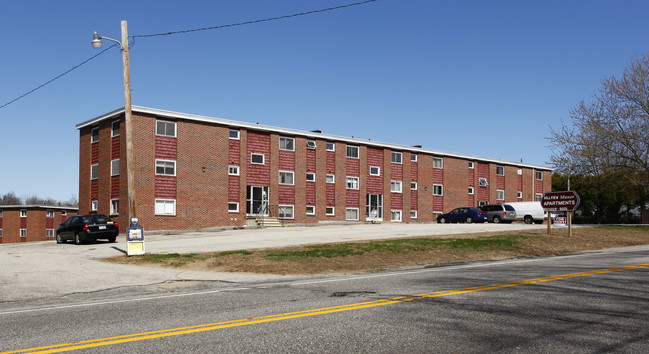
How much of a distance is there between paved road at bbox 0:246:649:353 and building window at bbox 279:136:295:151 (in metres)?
34.3

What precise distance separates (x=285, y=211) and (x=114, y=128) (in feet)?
48.9

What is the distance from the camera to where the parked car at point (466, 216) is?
47.2 m

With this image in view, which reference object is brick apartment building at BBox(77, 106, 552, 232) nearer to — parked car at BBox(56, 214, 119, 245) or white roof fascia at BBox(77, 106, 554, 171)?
white roof fascia at BBox(77, 106, 554, 171)

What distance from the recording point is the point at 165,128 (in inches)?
1540

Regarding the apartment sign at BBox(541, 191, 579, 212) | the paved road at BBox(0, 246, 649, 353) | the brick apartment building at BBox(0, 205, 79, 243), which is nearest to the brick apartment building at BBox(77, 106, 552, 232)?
the apartment sign at BBox(541, 191, 579, 212)

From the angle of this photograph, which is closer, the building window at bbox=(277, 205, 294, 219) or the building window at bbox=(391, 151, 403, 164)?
the building window at bbox=(277, 205, 294, 219)

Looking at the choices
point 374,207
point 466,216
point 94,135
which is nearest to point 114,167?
point 94,135

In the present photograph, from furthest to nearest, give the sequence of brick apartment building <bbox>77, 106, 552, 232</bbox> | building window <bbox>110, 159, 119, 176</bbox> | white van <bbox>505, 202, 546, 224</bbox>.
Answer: white van <bbox>505, 202, 546, 224</bbox>
building window <bbox>110, 159, 119, 176</bbox>
brick apartment building <bbox>77, 106, 552, 232</bbox>

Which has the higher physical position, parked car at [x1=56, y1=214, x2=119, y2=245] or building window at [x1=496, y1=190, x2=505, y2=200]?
building window at [x1=496, y1=190, x2=505, y2=200]

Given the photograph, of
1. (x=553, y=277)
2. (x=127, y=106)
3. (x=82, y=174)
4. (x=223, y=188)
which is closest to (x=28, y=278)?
(x=127, y=106)

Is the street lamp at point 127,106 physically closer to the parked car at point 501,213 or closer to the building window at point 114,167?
the building window at point 114,167

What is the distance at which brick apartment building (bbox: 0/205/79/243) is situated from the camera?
72.8m

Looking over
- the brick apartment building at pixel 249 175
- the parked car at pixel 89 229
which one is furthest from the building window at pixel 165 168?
the parked car at pixel 89 229

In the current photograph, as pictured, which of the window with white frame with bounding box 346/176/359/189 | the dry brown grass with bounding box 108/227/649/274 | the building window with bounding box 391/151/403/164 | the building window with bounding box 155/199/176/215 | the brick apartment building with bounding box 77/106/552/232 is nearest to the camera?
the dry brown grass with bounding box 108/227/649/274
